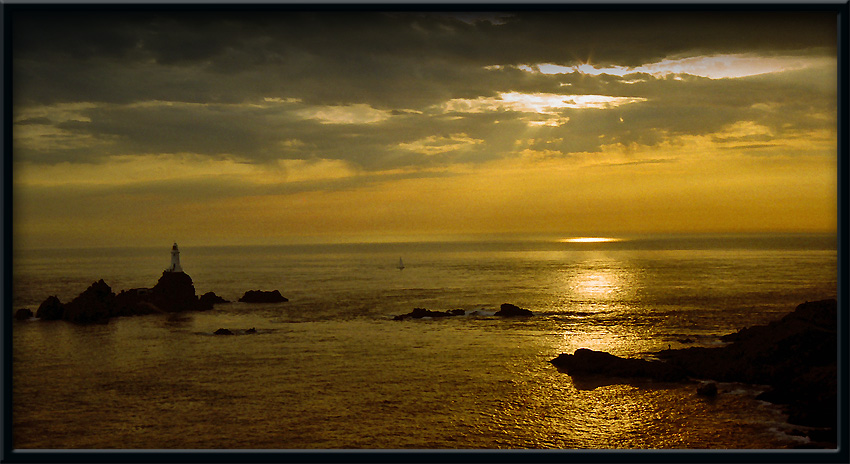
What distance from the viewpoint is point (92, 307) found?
37.2 metres

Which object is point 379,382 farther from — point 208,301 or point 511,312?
point 208,301

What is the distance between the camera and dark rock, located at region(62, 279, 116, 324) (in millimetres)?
36438

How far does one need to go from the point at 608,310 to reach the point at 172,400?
30.4 m

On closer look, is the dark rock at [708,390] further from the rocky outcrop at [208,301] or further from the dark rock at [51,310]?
the dark rock at [51,310]

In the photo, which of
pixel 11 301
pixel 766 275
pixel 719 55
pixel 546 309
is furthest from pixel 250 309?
pixel 766 275

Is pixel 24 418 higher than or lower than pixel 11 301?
lower

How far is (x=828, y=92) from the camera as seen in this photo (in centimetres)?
871

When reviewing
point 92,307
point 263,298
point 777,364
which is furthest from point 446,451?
point 263,298

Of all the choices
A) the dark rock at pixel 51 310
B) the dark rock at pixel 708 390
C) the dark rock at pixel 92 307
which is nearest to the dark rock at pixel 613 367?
the dark rock at pixel 708 390

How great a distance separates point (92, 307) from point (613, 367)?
1354 inches

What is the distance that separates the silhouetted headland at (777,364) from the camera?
13320 millimetres

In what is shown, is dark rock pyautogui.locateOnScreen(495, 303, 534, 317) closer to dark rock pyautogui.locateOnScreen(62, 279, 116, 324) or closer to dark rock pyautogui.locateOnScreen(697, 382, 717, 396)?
dark rock pyautogui.locateOnScreen(697, 382, 717, 396)
